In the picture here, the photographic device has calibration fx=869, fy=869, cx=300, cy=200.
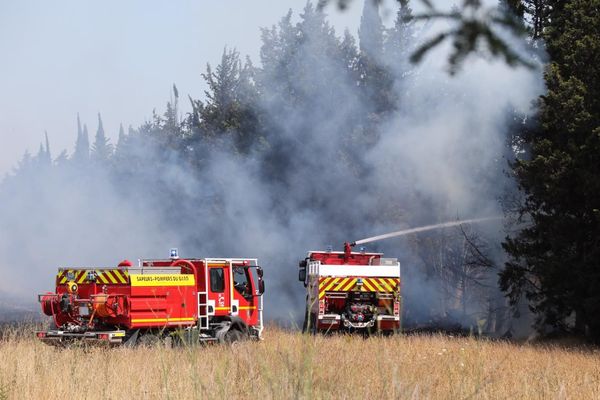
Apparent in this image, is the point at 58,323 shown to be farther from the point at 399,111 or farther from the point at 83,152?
the point at 83,152

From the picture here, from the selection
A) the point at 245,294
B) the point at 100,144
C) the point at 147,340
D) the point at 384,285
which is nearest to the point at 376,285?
the point at 384,285

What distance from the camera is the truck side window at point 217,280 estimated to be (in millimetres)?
16500

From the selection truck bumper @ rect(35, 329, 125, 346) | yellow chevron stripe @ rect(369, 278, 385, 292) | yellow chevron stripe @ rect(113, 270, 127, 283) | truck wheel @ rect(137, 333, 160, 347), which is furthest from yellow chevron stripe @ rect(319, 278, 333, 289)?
truck bumper @ rect(35, 329, 125, 346)

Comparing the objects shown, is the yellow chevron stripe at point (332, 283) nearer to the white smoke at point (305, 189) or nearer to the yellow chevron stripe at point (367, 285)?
the yellow chevron stripe at point (367, 285)

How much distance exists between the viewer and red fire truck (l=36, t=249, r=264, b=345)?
14578mm

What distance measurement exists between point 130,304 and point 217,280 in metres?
2.46

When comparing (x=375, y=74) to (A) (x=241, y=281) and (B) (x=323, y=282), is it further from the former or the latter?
(A) (x=241, y=281)

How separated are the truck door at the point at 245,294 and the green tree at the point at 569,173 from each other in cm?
752

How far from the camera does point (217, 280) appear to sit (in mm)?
16609

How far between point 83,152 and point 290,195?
8093 cm

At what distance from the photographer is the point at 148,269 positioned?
14930 mm

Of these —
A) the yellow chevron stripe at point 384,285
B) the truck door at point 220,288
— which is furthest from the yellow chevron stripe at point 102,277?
the yellow chevron stripe at point 384,285

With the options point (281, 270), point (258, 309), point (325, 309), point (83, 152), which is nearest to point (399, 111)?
point (281, 270)

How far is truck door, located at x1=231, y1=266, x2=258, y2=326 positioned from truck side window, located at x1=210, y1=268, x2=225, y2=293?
29 centimetres
